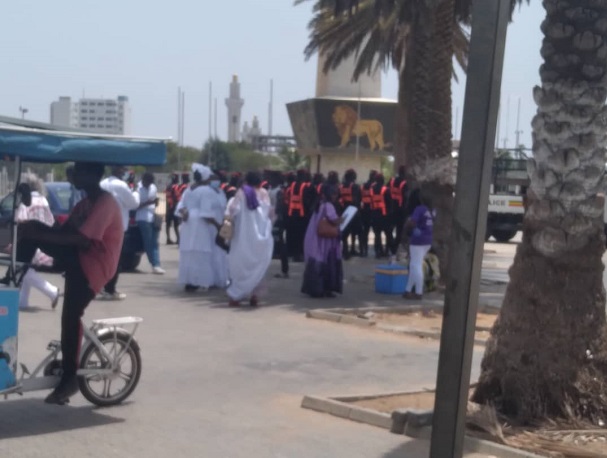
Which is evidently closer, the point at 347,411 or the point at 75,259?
the point at 75,259

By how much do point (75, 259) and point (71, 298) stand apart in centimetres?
29

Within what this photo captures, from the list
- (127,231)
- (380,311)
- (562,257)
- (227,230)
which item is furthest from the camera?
(127,231)

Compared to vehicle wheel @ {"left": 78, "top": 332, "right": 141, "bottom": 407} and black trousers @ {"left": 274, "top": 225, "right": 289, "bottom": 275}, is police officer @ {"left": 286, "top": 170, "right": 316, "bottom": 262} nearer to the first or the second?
black trousers @ {"left": 274, "top": 225, "right": 289, "bottom": 275}

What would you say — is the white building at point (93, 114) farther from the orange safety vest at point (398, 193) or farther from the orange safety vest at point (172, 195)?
the orange safety vest at point (398, 193)

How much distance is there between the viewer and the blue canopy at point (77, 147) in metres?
7.82

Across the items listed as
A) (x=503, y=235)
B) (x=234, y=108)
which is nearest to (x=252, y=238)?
(x=503, y=235)

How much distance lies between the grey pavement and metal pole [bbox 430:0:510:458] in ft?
10.1

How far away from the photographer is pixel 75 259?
8305mm

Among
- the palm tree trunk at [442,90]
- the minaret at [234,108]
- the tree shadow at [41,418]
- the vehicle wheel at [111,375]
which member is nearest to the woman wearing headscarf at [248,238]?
the palm tree trunk at [442,90]

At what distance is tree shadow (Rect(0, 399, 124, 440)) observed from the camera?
7941mm

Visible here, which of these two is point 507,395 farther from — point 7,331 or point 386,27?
point 386,27

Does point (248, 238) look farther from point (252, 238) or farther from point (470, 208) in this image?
point (470, 208)

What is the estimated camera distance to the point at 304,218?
21.7 m

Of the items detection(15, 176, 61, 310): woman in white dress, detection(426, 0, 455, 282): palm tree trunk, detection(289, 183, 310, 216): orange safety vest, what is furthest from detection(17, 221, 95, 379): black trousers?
detection(289, 183, 310, 216): orange safety vest
